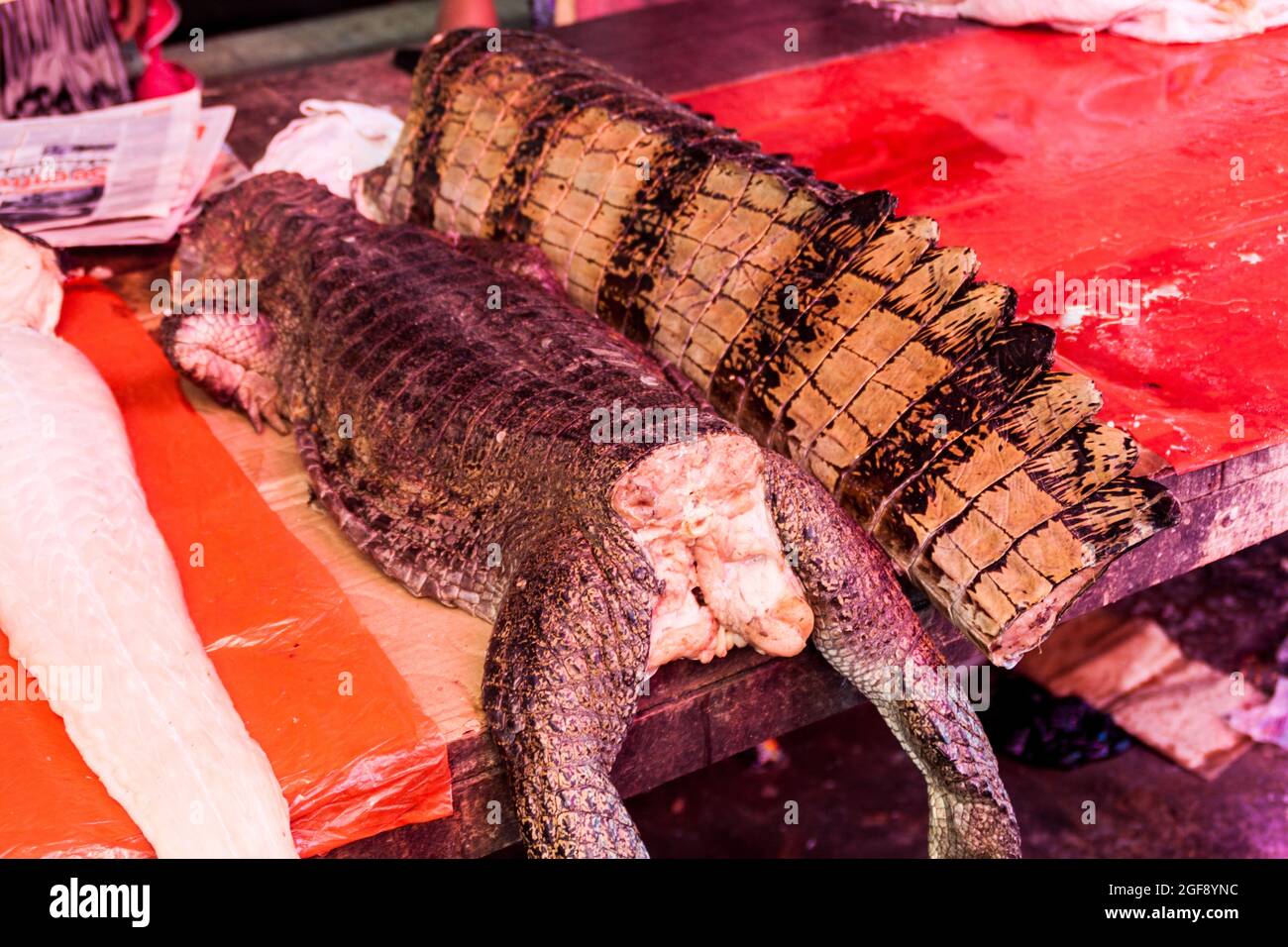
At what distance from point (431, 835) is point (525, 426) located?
759 mm

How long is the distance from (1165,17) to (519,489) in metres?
3.40

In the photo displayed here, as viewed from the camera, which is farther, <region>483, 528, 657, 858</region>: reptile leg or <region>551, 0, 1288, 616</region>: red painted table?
<region>551, 0, 1288, 616</region>: red painted table

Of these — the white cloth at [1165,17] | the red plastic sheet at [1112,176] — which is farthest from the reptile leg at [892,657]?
the white cloth at [1165,17]

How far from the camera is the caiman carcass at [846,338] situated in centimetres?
228

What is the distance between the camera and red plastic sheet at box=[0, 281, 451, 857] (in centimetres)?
208

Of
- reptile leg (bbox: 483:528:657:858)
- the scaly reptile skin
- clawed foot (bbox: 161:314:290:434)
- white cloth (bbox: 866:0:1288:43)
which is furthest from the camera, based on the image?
white cloth (bbox: 866:0:1288:43)

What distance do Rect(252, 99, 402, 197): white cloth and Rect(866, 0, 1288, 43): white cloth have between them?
2.35 metres

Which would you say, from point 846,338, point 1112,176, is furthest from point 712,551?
point 1112,176

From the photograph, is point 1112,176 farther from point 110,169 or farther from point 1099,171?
point 110,169

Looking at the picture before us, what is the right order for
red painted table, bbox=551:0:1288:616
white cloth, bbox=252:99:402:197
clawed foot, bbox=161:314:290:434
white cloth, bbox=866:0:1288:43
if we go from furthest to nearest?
white cloth, bbox=866:0:1288:43 → white cloth, bbox=252:99:402:197 → clawed foot, bbox=161:314:290:434 → red painted table, bbox=551:0:1288:616

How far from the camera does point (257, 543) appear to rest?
2736 mm

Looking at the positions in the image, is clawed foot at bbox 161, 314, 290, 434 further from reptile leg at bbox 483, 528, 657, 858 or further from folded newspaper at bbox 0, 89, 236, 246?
reptile leg at bbox 483, 528, 657, 858

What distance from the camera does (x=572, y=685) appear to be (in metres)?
2.09

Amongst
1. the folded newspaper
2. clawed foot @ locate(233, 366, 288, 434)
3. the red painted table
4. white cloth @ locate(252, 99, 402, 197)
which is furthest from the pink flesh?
the folded newspaper
